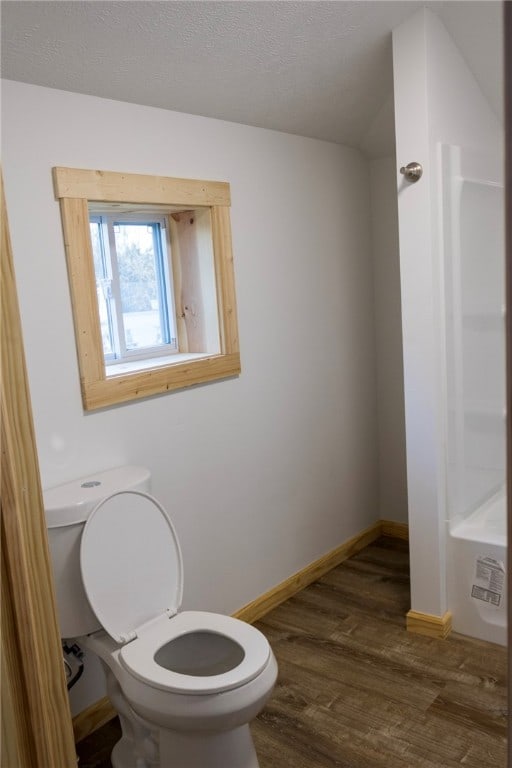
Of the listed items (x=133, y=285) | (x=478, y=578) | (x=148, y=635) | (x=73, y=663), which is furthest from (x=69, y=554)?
(x=478, y=578)

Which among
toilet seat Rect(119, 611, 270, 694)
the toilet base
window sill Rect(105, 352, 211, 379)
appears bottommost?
the toilet base

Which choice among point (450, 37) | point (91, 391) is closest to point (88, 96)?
point (91, 391)

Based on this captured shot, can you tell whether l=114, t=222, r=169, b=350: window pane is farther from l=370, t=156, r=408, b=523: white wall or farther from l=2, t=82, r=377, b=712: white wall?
l=370, t=156, r=408, b=523: white wall

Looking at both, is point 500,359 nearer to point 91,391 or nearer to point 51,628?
→ point 91,391

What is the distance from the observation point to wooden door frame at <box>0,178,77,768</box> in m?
1.21

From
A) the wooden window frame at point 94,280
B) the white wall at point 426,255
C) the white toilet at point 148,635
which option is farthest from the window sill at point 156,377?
the white wall at point 426,255

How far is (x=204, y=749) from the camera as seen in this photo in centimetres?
176

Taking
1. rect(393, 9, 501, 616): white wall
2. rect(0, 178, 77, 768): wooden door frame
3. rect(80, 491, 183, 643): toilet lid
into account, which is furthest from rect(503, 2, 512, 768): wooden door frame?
rect(393, 9, 501, 616): white wall

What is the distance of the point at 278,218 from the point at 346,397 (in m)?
1.00

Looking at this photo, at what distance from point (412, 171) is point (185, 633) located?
5.73ft

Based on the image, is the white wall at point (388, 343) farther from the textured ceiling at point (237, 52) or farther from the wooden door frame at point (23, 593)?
the wooden door frame at point (23, 593)

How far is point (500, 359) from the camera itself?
2994 millimetres

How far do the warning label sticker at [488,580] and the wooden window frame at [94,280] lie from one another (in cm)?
121

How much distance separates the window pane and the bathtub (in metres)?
1.42
